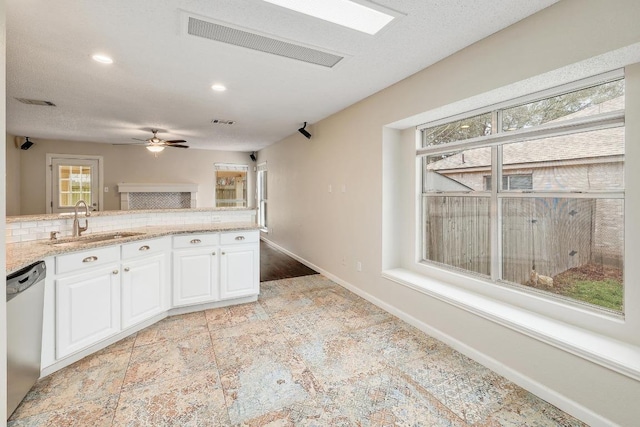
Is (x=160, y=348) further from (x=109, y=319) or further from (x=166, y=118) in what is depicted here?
(x=166, y=118)

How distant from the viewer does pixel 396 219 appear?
11.6 feet

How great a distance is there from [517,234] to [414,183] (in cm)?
115

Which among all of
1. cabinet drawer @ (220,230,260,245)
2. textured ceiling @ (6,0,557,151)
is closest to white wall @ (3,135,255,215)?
textured ceiling @ (6,0,557,151)

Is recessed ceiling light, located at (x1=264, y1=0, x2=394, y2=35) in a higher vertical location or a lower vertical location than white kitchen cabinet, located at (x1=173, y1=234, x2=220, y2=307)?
higher

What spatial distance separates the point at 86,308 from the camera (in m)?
2.40

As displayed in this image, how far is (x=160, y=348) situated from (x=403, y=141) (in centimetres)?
317

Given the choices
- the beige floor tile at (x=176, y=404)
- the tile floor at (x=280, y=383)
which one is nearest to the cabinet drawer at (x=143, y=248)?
the tile floor at (x=280, y=383)

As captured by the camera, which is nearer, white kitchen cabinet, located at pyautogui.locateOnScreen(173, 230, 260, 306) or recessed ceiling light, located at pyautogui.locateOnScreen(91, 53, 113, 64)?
recessed ceiling light, located at pyautogui.locateOnScreen(91, 53, 113, 64)

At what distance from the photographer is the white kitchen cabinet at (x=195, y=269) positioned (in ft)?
10.7

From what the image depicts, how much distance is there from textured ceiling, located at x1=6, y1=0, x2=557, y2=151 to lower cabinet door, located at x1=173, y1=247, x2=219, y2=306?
5.98 feet

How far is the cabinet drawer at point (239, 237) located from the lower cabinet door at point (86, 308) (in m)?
1.09

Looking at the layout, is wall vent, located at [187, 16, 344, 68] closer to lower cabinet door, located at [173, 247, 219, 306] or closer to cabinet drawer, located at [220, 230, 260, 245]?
cabinet drawer, located at [220, 230, 260, 245]

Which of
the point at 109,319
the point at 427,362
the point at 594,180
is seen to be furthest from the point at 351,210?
the point at 109,319

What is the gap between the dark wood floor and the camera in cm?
484
